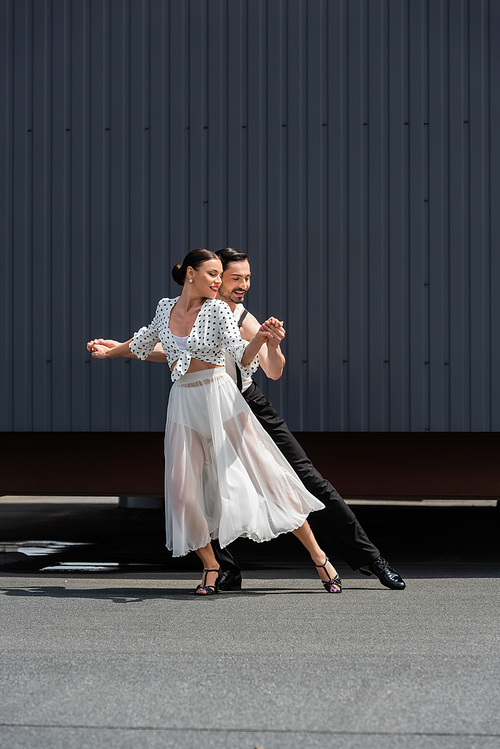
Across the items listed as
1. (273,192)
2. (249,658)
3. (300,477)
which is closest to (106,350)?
(300,477)

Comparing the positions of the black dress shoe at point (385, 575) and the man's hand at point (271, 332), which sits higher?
the man's hand at point (271, 332)

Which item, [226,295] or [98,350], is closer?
[226,295]

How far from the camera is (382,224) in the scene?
24.2 ft

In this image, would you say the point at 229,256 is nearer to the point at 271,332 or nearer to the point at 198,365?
the point at 198,365

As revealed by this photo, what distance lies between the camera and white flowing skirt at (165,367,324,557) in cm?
562

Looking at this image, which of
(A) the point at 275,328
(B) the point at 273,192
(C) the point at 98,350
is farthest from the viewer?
(B) the point at 273,192

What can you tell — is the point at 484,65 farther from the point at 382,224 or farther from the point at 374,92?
the point at 382,224

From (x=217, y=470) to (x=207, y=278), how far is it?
1176 mm

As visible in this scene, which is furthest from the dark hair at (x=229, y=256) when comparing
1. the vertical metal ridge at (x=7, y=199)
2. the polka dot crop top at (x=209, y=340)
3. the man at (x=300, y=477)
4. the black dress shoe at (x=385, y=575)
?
the vertical metal ridge at (x=7, y=199)

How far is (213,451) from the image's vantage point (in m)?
5.74

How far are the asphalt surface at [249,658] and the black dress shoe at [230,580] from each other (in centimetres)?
17

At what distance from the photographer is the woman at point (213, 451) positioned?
5.58m

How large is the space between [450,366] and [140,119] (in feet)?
10.6

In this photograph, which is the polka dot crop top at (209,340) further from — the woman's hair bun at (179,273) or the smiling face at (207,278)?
the woman's hair bun at (179,273)
